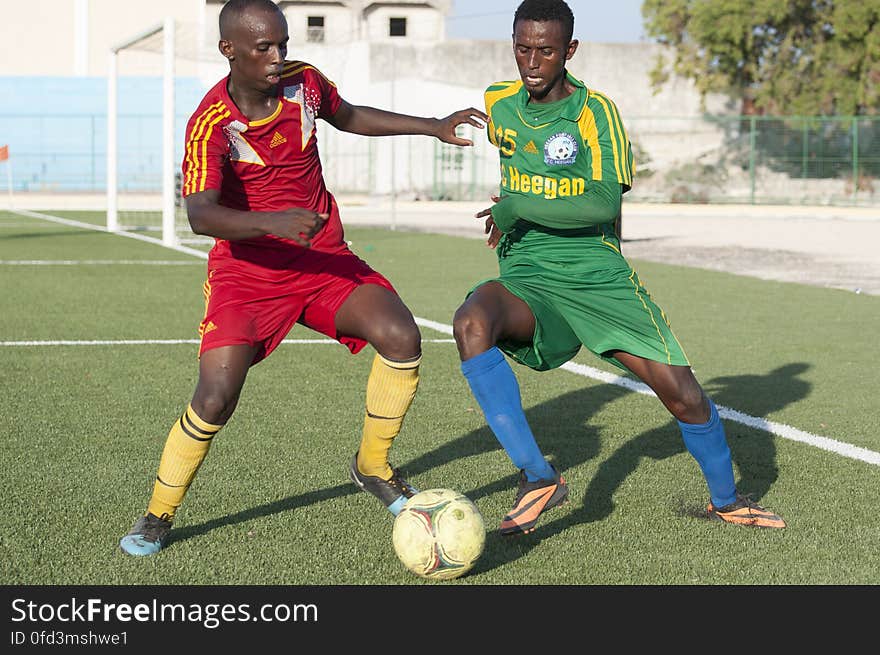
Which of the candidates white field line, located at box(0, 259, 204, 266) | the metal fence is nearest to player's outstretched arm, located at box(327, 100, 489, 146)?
white field line, located at box(0, 259, 204, 266)

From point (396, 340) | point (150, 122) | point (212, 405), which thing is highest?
point (150, 122)

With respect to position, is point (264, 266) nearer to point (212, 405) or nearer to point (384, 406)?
point (212, 405)

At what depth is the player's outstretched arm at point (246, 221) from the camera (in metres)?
4.12

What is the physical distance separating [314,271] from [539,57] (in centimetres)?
119

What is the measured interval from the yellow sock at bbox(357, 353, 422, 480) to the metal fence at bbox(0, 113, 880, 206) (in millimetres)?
33170

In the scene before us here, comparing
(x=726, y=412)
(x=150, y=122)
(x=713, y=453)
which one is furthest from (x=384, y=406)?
(x=150, y=122)

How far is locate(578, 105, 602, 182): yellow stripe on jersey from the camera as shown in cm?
491

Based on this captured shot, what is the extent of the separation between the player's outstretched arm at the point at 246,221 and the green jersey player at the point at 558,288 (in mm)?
925

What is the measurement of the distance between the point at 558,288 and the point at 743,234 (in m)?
21.4

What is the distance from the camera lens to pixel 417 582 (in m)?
4.23

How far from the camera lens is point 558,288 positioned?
16.4ft

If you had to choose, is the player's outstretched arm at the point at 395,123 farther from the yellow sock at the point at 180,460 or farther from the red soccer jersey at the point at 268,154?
the yellow sock at the point at 180,460

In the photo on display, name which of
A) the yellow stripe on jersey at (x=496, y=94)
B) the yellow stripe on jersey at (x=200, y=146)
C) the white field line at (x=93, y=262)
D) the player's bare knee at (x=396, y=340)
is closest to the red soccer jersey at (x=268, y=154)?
the yellow stripe on jersey at (x=200, y=146)
